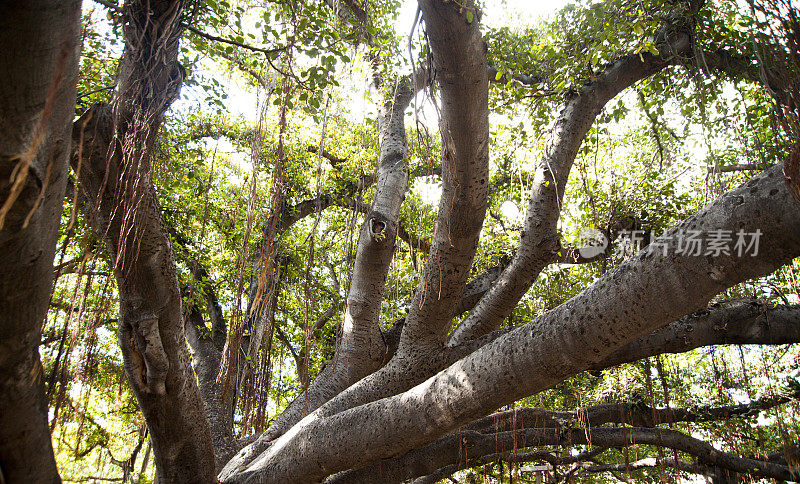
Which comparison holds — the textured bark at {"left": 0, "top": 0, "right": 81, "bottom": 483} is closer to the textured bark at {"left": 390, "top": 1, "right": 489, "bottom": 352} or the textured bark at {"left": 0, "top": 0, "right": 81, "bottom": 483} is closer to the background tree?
the background tree

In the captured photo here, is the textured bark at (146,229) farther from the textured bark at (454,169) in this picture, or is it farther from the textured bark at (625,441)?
the textured bark at (625,441)

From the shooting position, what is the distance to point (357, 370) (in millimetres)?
3281

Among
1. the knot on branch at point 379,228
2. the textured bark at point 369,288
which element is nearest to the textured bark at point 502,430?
the textured bark at point 369,288

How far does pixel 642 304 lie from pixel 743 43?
8.65 feet

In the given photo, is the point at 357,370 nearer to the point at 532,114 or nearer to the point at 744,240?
the point at 532,114

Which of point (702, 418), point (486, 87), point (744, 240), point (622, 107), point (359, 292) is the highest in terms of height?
point (622, 107)

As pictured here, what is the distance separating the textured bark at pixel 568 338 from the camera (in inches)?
49.6

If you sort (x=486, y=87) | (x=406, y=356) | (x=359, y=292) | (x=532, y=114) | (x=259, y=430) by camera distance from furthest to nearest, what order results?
(x=532, y=114) < (x=259, y=430) < (x=359, y=292) < (x=406, y=356) < (x=486, y=87)

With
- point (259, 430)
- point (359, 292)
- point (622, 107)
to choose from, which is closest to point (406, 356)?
point (359, 292)

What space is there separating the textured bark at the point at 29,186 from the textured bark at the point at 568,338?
1.20 meters

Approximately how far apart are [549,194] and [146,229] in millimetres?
2105

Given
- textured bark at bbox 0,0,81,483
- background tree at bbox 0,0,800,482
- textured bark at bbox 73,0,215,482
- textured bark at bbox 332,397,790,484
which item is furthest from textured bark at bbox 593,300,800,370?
textured bark at bbox 0,0,81,483

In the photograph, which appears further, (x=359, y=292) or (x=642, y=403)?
(x=642, y=403)

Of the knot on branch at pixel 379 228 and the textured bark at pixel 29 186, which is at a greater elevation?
the knot on branch at pixel 379 228
